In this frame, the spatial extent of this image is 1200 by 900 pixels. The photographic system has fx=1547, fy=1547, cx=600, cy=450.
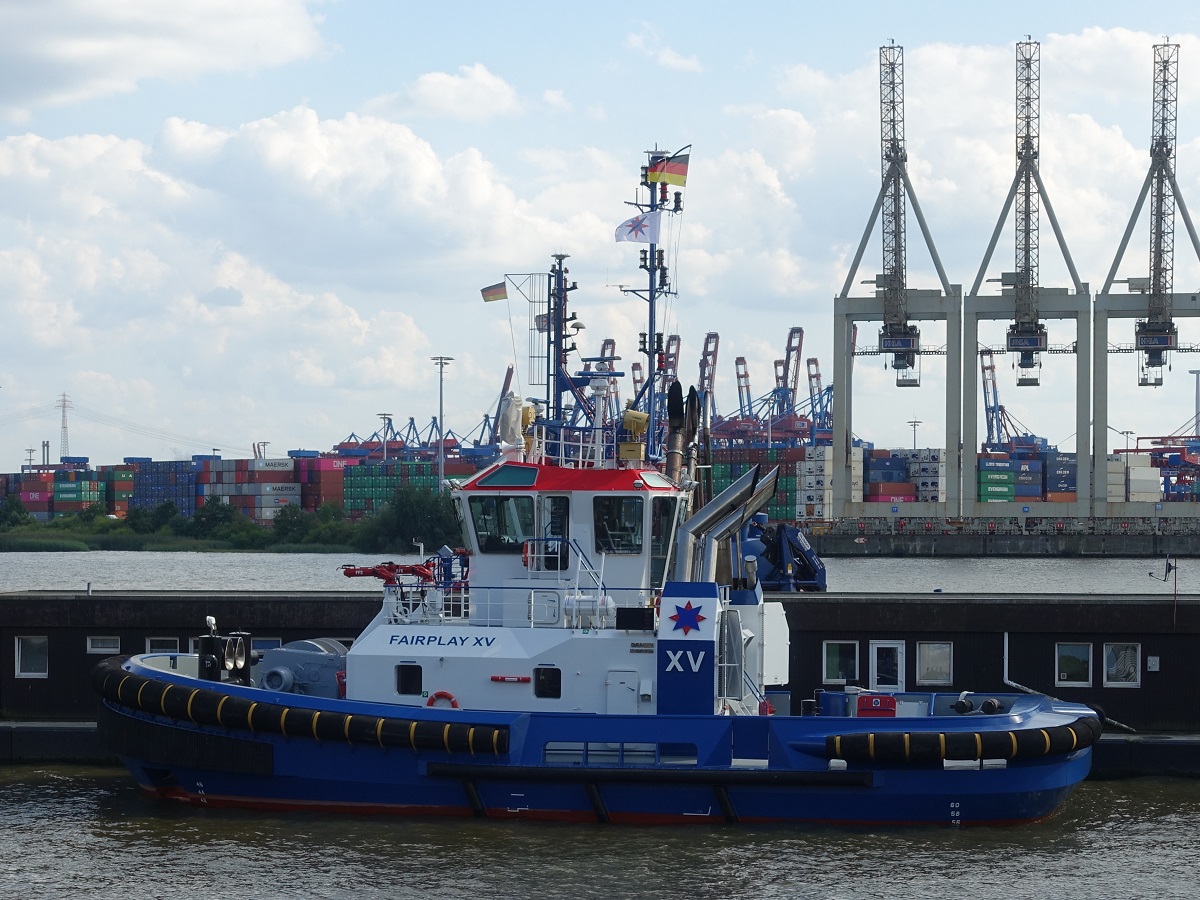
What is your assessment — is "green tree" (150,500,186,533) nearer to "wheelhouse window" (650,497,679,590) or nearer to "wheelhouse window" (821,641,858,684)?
"wheelhouse window" (821,641,858,684)

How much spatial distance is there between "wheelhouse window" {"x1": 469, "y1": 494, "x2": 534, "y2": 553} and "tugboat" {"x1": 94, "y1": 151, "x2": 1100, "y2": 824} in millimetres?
21

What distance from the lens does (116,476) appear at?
6639 inches

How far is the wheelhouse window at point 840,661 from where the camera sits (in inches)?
640

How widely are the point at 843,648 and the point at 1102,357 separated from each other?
63487 millimetres

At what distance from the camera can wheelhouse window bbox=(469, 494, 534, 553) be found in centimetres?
1459

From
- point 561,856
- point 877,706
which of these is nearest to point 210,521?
point 877,706

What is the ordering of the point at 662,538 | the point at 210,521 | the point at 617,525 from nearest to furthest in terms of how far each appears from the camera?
the point at 617,525
the point at 662,538
the point at 210,521

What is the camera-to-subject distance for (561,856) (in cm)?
1288

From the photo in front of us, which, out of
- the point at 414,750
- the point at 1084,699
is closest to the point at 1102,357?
the point at 1084,699

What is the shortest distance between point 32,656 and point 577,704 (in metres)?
6.80

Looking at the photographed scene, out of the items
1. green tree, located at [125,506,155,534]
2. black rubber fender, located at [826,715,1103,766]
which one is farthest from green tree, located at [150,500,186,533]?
black rubber fender, located at [826,715,1103,766]

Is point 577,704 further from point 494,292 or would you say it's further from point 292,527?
point 292,527

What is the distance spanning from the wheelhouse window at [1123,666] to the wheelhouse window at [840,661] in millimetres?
2608

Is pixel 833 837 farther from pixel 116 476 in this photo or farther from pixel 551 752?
pixel 116 476
